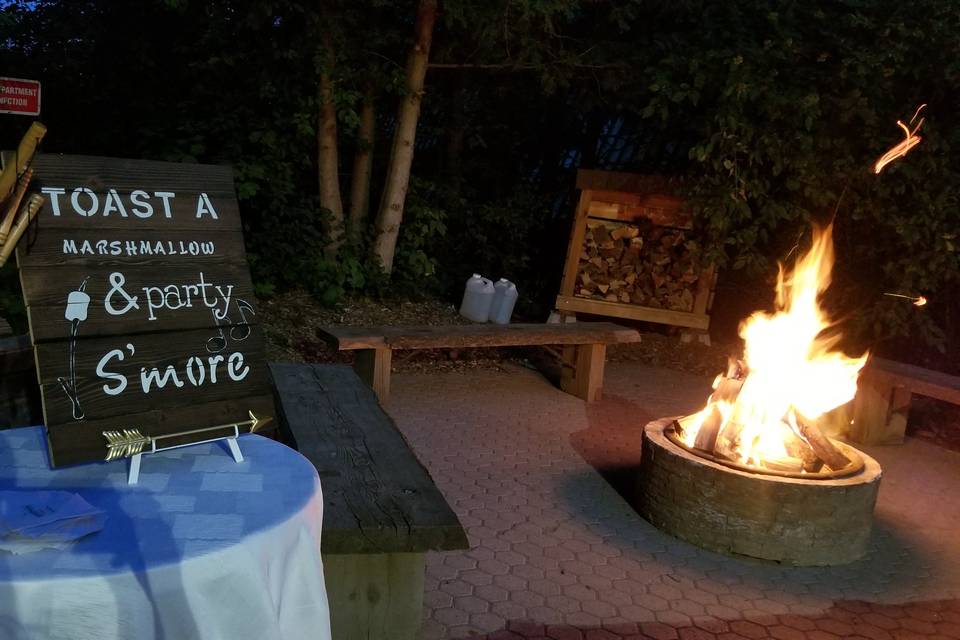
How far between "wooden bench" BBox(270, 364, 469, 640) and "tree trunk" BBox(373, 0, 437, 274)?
545cm

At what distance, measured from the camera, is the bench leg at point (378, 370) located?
6117mm

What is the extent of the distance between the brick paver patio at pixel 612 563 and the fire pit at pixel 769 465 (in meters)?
0.13

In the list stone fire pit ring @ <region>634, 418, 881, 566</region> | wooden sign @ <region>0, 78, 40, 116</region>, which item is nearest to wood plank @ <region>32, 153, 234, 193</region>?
stone fire pit ring @ <region>634, 418, 881, 566</region>

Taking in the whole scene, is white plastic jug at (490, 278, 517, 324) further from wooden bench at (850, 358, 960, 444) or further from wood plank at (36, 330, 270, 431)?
wood plank at (36, 330, 270, 431)

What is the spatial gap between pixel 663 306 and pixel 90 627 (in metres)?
8.10

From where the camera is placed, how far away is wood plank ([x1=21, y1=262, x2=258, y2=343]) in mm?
2076

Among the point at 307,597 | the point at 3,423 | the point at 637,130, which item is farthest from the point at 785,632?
the point at 637,130

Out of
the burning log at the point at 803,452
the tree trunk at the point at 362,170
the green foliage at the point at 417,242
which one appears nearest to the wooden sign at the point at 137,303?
the burning log at the point at 803,452

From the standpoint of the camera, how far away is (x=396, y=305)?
8.80 meters

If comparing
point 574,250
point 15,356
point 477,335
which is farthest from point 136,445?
point 574,250

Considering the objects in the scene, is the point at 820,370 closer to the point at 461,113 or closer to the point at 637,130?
the point at 637,130

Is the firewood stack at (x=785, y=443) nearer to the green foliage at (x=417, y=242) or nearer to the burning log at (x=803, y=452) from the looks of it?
the burning log at (x=803, y=452)

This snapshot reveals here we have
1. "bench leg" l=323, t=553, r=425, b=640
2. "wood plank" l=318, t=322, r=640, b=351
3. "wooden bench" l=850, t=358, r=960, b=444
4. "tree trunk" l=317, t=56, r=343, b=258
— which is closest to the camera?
"bench leg" l=323, t=553, r=425, b=640

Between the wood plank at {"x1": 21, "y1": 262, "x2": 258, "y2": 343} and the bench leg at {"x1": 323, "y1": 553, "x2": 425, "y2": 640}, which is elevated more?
the wood plank at {"x1": 21, "y1": 262, "x2": 258, "y2": 343}
